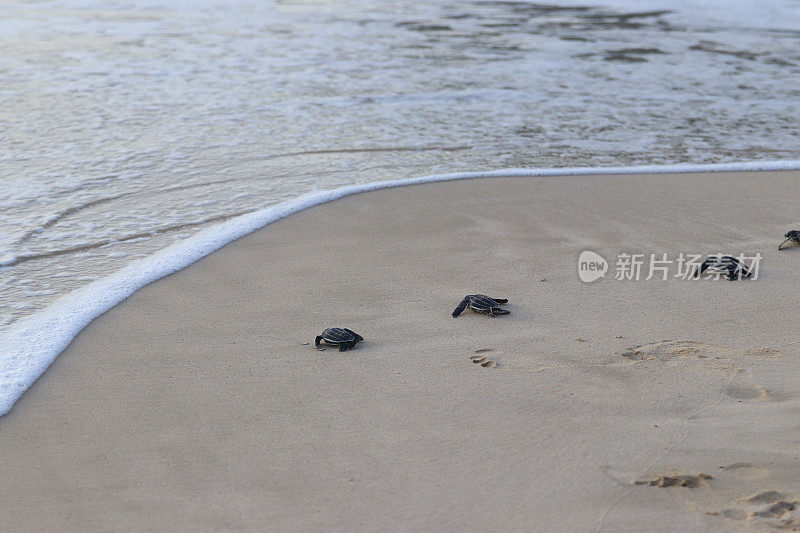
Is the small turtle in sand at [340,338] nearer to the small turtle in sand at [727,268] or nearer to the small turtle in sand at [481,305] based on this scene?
the small turtle in sand at [481,305]

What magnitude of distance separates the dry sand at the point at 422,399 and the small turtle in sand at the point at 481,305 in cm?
4

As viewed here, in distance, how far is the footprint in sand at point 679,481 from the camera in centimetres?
205

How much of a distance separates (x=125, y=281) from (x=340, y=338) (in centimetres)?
139

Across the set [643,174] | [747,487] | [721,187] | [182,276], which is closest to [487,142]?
[643,174]

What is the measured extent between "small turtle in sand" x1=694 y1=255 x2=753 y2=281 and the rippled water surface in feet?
7.63

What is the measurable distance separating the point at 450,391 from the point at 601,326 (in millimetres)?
845

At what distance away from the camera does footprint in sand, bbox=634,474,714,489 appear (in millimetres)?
2053

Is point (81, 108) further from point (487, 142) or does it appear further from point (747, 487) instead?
point (747, 487)

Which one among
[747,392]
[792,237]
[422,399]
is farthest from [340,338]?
[792,237]

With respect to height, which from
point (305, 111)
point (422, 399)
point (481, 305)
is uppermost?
point (305, 111)

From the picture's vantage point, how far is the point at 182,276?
3.78 m

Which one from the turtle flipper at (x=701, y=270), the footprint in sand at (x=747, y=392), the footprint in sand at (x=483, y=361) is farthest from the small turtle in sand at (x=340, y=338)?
the turtle flipper at (x=701, y=270)

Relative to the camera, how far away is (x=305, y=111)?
741 cm

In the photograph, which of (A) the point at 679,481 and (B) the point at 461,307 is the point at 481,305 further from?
(A) the point at 679,481
